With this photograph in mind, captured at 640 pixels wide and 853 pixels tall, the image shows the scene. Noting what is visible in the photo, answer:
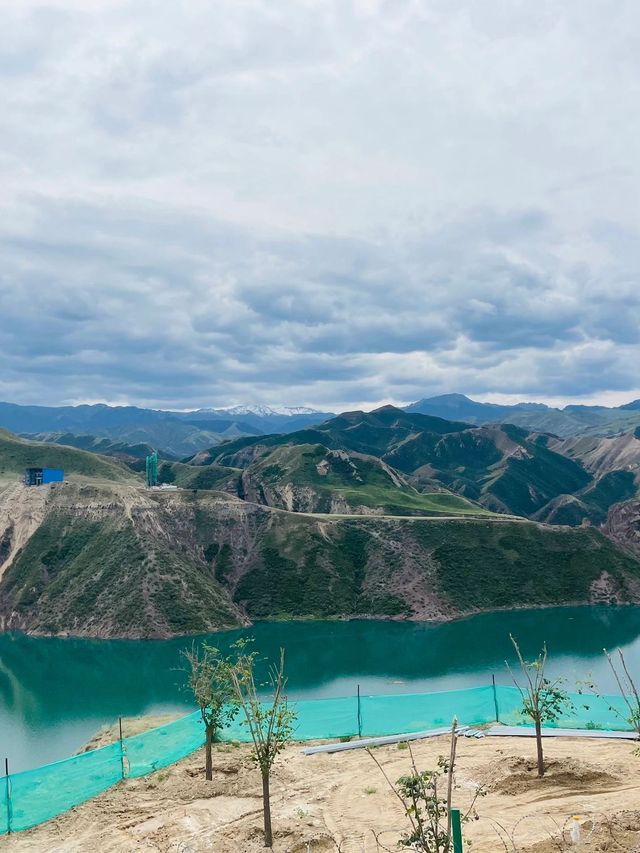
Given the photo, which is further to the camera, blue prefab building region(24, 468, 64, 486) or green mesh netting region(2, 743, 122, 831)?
blue prefab building region(24, 468, 64, 486)

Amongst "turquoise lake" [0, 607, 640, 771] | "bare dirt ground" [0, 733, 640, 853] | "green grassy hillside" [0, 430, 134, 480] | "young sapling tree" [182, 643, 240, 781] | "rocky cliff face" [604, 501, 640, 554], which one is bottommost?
"turquoise lake" [0, 607, 640, 771]

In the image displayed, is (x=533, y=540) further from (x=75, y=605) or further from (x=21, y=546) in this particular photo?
(x=21, y=546)

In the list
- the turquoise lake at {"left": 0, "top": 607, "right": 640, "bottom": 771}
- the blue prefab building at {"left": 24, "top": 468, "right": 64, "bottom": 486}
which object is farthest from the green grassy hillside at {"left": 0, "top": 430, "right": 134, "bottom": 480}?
the turquoise lake at {"left": 0, "top": 607, "right": 640, "bottom": 771}

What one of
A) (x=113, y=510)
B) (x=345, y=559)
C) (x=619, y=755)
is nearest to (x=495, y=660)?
(x=345, y=559)

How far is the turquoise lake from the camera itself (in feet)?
232

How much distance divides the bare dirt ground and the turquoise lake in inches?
1086

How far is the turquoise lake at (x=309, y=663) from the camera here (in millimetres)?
70625

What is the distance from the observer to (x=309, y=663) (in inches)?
3585

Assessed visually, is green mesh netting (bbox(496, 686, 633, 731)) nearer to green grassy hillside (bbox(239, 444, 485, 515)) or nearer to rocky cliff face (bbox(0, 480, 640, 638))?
rocky cliff face (bbox(0, 480, 640, 638))

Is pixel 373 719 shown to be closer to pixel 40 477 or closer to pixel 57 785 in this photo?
pixel 57 785

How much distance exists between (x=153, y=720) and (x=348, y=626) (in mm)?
66026

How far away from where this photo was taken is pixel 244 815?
28812 mm

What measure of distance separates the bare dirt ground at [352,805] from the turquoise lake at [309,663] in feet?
90.5

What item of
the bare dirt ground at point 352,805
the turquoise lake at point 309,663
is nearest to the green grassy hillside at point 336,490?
the turquoise lake at point 309,663
